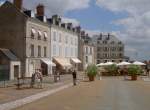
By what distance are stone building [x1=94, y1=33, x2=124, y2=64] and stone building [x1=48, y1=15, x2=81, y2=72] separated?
41365 millimetres

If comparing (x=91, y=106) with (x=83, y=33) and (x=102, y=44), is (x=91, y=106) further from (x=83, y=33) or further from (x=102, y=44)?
(x=102, y=44)

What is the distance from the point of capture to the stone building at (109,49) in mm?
121500

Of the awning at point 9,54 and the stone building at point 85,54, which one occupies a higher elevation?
the stone building at point 85,54

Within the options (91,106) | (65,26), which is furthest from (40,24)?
(91,106)

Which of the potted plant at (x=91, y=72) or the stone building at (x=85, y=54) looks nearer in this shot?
the potted plant at (x=91, y=72)

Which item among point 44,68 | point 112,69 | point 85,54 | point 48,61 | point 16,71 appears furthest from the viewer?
point 85,54

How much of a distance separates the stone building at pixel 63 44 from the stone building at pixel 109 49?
41.4 metres

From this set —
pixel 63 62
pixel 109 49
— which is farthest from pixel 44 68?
pixel 109 49

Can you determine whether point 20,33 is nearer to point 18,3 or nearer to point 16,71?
point 18,3

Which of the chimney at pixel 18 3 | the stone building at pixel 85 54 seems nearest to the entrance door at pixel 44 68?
the chimney at pixel 18 3

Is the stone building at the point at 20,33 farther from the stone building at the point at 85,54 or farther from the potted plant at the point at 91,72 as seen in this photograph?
the stone building at the point at 85,54

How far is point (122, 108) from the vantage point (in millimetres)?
17016

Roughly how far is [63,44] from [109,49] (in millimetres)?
52978

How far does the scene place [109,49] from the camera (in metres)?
122
